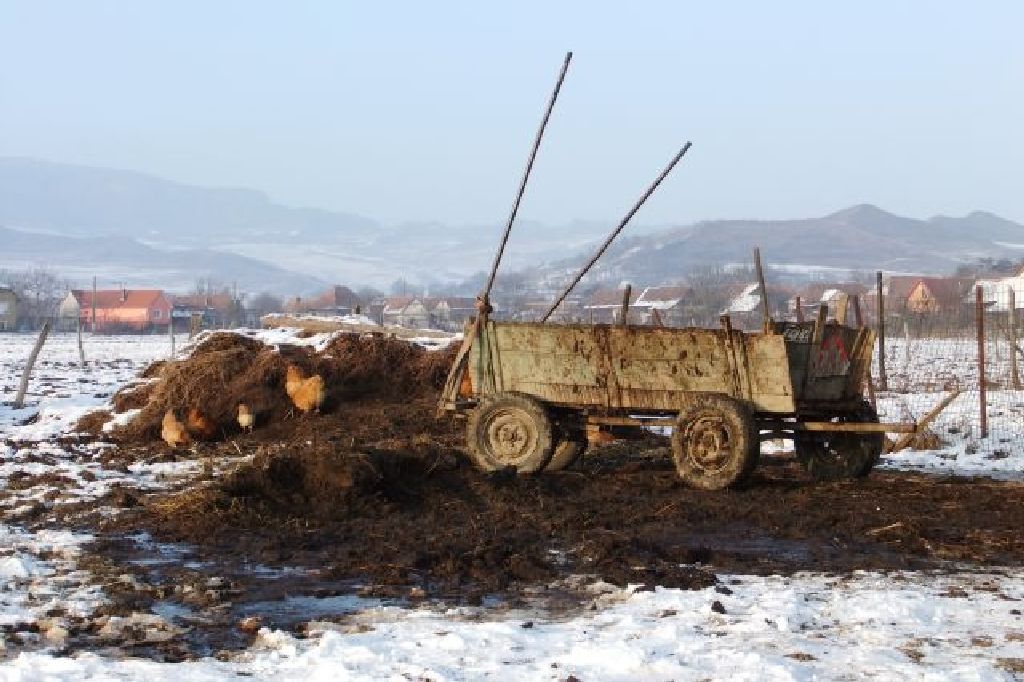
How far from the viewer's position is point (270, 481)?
34.9ft

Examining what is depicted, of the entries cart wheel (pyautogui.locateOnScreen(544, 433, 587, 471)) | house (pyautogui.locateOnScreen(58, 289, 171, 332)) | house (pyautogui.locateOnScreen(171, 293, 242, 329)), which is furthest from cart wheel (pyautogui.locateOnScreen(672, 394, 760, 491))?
house (pyautogui.locateOnScreen(58, 289, 171, 332))

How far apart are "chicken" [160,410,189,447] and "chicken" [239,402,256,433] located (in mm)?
740

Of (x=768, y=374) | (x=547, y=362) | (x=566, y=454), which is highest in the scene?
(x=547, y=362)

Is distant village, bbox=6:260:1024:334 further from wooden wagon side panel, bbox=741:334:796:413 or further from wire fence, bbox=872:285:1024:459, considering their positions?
wooden wagon side panel, bbox=741:334:796:413

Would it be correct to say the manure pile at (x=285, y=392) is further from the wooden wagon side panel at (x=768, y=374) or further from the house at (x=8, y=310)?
the house at (x=8, y=310)

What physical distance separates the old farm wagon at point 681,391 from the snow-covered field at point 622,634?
11.2ft

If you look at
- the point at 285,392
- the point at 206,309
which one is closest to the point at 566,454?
the point at 285,392

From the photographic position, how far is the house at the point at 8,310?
95.5m

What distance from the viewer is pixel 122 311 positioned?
389ft

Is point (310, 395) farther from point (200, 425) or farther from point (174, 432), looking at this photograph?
point (174, 432)

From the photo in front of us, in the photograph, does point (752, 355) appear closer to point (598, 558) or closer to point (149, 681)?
point (598, 558)

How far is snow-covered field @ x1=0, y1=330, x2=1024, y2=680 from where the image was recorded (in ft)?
19.5

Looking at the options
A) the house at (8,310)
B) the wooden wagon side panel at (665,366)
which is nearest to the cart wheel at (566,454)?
the wooden wagon side panel at (665,366)

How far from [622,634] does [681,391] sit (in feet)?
17.7
